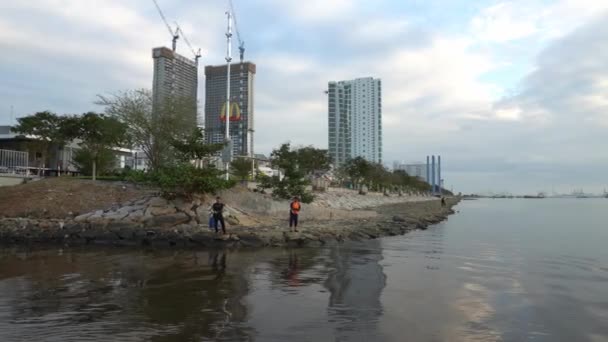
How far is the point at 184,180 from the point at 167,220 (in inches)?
82.4

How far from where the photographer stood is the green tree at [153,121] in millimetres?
28609

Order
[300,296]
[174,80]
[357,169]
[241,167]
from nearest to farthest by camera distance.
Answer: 1. [300,296]
2. [174,80]
3. [241,167]
4. [357,169]

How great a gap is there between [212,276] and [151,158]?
19.7m

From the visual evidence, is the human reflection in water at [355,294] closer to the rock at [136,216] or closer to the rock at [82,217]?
the rock at [136,216]

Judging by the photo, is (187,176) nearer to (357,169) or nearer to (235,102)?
(235,102)

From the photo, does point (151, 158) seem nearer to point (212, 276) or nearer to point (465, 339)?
point (212, 276)

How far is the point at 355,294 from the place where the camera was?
9656mm

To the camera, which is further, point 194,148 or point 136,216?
point 194,148

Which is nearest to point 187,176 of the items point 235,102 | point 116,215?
point 116,215

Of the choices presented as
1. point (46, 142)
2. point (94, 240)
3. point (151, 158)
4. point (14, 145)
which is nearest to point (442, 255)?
point (94, 240)

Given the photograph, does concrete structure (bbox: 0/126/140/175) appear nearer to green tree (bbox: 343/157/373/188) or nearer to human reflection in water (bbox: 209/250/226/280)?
human reflection in water (bbox: 209/250/226/280)

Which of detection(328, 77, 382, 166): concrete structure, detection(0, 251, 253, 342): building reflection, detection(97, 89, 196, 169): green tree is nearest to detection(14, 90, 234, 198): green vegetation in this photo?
detection(97, 89, 196, 169): green tree

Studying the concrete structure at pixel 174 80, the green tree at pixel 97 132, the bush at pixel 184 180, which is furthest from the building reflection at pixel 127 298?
the concrete structure at pixel 174 80

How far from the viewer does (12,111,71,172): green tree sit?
33844 millimetres
